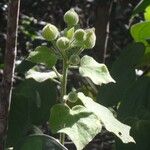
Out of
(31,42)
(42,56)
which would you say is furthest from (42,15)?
(42,56)

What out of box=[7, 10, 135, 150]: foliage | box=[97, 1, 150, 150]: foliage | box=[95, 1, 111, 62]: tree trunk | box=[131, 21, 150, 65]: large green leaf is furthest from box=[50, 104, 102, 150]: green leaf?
box=[95, 1, 111, 62]: tree trunk

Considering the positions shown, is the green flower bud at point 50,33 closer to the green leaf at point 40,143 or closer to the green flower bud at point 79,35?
the green flower bud at point 79,35

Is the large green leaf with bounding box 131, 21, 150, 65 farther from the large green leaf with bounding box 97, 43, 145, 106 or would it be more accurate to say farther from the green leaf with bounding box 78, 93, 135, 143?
the green leaf with bounding box 78, 93, 135, 143

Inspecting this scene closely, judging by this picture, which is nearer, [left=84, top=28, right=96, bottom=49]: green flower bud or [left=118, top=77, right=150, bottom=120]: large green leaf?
[left=84, top=28, right=96, bottom=49]: green flower bud

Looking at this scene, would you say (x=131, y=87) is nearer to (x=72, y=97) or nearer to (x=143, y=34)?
(x=143, y=34)

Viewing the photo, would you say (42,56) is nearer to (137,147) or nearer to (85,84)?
(137,147)

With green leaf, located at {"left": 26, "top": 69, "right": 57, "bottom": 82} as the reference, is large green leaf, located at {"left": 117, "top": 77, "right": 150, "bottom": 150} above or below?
below

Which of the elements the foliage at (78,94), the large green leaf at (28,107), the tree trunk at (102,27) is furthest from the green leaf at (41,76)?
the tree trunk at (102,27)
